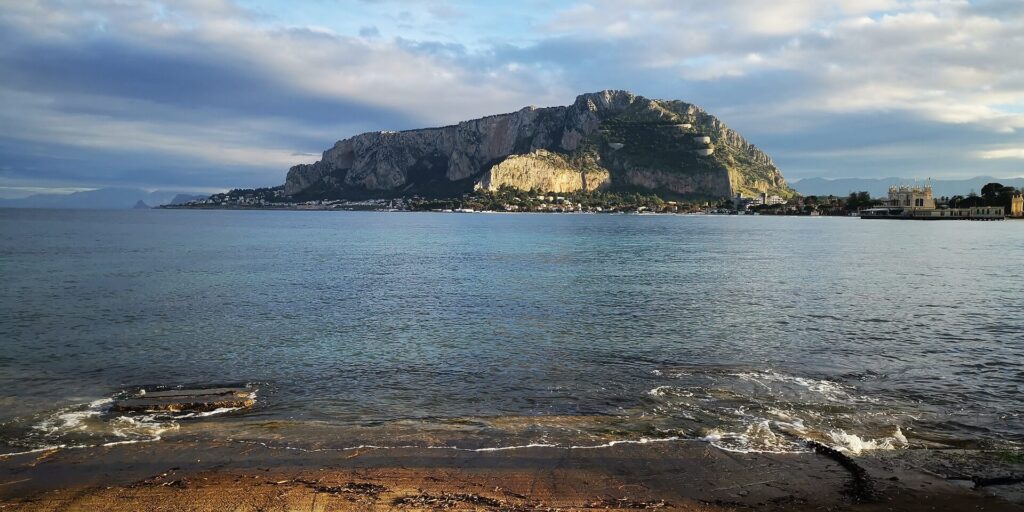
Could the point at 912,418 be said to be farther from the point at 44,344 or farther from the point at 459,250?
the point at 459,250

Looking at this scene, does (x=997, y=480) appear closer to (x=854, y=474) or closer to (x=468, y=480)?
(x=854, y=474)

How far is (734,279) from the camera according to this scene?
4888cm

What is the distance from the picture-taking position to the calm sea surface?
15586mm

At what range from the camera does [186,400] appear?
1745cm

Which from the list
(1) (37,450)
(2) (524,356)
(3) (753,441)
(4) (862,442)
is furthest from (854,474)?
(1) (37,450)

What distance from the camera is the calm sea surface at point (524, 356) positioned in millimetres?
15586

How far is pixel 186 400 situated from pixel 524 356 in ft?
37.6

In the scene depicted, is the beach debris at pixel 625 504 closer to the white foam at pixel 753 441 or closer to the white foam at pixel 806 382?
the white foam at pixel 753 441

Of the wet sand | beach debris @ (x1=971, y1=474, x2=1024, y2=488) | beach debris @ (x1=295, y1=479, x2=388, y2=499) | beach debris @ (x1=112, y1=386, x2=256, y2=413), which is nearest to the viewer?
the wet sand

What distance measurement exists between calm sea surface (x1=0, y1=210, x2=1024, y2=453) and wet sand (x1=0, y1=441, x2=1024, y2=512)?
2.97 feet

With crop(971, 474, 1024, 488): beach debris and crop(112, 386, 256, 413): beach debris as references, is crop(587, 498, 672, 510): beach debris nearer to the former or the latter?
crop(971, 474, 1024, 488): beach debris

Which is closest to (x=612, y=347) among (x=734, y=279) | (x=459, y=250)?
(x=734, y=279)

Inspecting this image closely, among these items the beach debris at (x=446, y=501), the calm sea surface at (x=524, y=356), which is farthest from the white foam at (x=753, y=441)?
the beach debris at (x=446, y=501)

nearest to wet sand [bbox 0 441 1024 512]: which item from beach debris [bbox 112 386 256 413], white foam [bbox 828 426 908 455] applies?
white foam [bbox 828 426 908 455]
